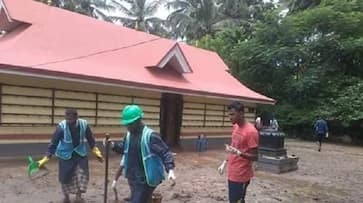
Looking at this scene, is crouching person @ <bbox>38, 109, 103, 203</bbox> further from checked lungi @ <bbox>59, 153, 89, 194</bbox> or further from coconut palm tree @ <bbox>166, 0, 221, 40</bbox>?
coconut palm tree @ <bbox>166, 0, 221, 40</bbox>

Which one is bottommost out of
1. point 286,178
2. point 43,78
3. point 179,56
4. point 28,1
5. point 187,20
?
point 286,178

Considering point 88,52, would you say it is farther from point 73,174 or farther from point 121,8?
point 121,8

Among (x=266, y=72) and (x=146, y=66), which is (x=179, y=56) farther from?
(x=266, y=72)

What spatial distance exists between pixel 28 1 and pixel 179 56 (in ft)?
18.9

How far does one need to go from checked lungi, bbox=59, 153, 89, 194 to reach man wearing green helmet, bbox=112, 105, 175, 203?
9.78ft

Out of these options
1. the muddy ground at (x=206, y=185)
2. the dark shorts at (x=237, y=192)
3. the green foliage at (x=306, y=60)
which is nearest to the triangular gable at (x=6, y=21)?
the muddy ground at (x=206, y=185)

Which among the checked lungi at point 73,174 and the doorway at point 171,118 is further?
the doorway at point 171,118

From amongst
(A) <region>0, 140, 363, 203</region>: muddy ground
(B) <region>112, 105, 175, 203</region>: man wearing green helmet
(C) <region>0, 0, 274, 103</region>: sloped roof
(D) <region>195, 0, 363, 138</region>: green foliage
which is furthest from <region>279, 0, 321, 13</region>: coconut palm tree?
(B) <region>112, 105, 175, 203</region>: man wearing green helmet

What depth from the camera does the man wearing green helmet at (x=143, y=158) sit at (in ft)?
17.0

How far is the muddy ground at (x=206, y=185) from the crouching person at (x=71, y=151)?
704mm

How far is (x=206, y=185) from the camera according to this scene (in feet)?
37.3

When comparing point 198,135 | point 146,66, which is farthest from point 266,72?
point 146,66

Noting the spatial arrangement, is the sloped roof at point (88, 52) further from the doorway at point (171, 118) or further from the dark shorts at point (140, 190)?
the dark shorts at point (140, 190)

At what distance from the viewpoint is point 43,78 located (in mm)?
13688
